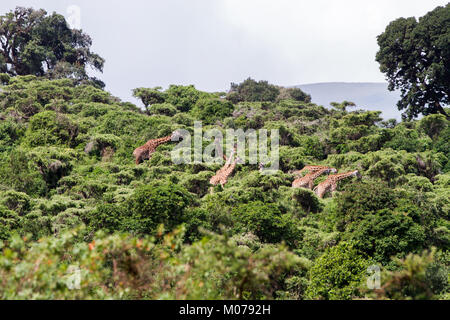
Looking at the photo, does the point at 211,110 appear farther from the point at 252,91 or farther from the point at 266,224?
the point at 266,224

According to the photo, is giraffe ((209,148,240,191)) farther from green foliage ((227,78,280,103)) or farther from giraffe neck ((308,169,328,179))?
green foliage ((227,78,280,103))

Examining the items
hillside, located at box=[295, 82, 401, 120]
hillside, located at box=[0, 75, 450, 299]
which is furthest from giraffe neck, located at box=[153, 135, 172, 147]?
hillside, located at box=[295, 82, 401, 120]

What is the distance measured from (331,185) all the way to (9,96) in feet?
85.8

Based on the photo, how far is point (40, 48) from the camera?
160ft

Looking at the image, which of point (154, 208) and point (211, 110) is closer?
point (154, 208)

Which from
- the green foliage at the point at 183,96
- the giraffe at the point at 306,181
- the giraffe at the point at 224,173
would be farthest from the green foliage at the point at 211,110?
the giraffe at the point at 306,181

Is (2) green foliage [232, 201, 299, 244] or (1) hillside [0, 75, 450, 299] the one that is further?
(2) green foliage [232, 201, 299, 244]

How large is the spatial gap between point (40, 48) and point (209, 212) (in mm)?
38598

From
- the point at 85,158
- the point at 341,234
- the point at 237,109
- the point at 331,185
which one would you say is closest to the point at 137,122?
the point at 85,158

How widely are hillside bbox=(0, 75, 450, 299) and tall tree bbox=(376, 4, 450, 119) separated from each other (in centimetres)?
302

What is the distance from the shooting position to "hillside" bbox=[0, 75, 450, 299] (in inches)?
236

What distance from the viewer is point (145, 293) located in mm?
7414

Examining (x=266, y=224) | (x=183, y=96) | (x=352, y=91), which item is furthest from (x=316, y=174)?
(x=352, y=91)

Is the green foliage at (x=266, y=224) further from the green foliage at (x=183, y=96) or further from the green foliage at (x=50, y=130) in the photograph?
the green foliage at (x=183, y=96)
